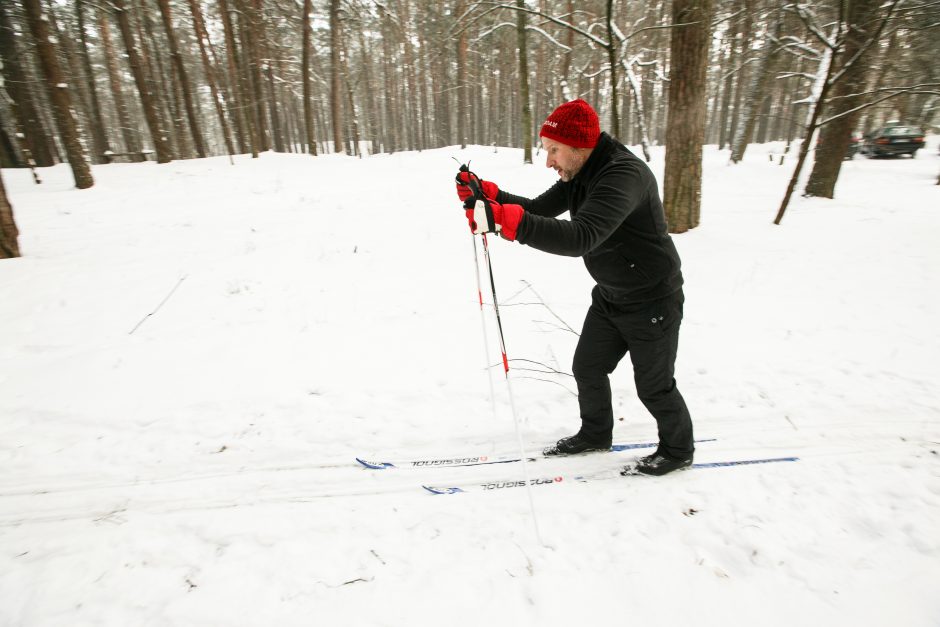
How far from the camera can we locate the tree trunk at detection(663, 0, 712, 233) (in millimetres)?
6238

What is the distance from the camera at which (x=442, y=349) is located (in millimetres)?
4734

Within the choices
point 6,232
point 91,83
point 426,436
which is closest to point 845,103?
point 426,436

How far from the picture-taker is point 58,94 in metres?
10.6

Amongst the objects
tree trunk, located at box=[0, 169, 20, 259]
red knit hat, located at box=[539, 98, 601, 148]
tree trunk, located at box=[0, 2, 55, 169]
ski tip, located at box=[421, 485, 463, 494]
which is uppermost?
tree trunk, located at box=[0, 2, 55, 169]

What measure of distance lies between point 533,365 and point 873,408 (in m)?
2.97

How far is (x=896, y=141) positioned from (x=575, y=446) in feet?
85.2

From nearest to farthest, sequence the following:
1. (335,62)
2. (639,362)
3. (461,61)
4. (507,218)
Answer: (507,218) < (639,362) < (335,62) < (461,61)

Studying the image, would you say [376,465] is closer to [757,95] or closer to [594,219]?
[594,219]

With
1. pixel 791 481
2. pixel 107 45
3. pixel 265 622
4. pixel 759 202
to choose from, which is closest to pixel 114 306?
pixel 265 622

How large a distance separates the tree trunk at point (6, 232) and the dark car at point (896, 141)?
29.8 metres

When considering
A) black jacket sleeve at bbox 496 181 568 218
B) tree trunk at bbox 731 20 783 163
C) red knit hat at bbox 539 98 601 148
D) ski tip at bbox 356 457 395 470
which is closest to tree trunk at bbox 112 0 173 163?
ski tip at bbox 356 457 395 470

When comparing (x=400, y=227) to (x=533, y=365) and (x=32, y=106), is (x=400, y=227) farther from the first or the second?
(x=32, y=106)

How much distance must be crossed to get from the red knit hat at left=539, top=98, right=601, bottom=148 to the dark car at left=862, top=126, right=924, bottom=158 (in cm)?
2587

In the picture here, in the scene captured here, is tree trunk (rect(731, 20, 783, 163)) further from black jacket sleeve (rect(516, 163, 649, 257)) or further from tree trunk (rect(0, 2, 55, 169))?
tree trunk (rect(0, 2, 55, 169))
